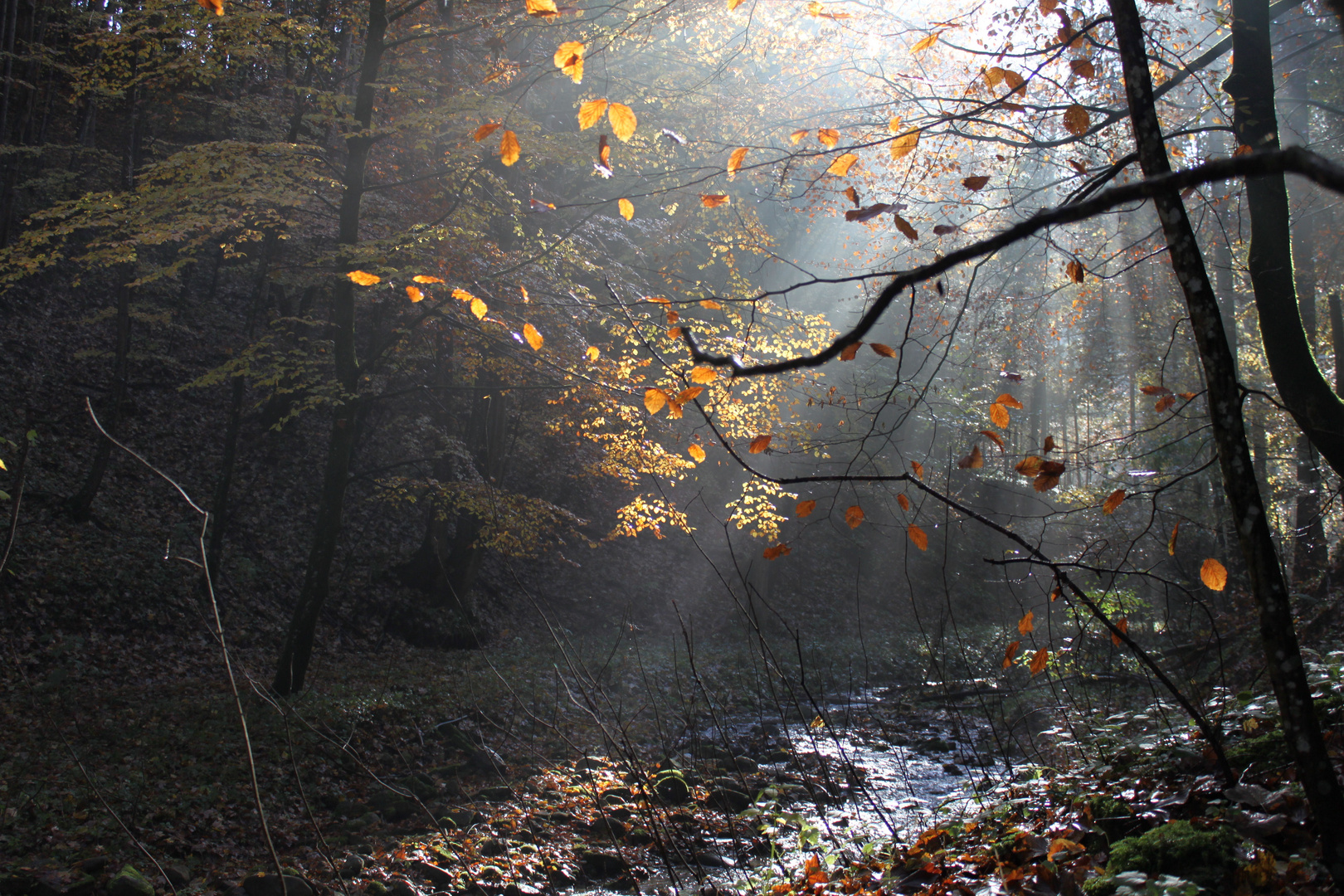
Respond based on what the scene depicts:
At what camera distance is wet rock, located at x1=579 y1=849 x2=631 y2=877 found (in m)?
5.07

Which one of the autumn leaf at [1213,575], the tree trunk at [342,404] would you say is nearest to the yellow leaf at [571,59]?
the autumn leaf at [1213,575]

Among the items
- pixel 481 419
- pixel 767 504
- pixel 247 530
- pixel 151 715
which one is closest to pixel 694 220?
pixel 481 419

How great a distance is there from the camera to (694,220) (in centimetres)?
1264

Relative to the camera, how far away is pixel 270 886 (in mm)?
4438

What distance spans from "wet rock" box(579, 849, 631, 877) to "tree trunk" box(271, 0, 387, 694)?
Answer: 4.38 m

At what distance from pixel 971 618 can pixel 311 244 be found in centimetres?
1848

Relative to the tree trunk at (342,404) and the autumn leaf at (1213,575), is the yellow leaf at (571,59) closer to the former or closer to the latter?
the autumn leaf at (1213,575)

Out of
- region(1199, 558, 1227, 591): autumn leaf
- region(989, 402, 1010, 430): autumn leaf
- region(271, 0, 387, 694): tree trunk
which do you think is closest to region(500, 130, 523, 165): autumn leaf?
region(989, 402, 1010, 430): autumn leaf

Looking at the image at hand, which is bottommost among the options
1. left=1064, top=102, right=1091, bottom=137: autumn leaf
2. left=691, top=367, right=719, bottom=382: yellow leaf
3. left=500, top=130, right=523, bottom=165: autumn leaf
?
left=691, top=367, right=719, bottom=382: yellow leaf

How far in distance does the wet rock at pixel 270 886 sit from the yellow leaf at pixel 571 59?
15.8ft

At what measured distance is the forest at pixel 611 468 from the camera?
117 inches

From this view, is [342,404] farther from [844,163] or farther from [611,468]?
[844,163]

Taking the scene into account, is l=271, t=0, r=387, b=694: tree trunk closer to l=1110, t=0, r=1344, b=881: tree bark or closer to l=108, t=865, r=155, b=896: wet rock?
l=108, t=865, r=155, b=896: wet rock

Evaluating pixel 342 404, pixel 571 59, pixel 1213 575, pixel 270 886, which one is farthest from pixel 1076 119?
pixel 342 404
